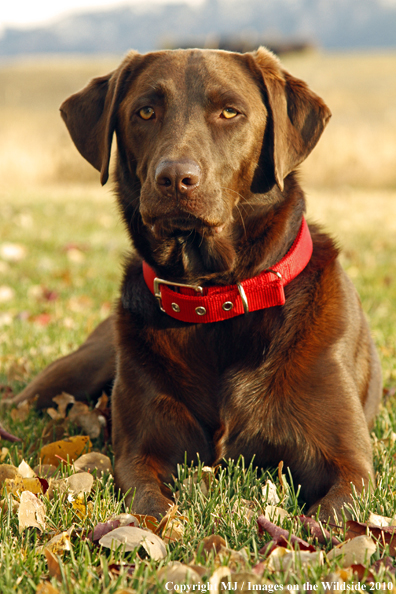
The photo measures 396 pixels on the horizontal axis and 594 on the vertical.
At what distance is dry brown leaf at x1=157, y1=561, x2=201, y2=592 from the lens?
5.48 ft

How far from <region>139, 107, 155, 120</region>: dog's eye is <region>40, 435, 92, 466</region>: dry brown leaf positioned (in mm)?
1442

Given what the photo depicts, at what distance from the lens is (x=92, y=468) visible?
8.64 feet

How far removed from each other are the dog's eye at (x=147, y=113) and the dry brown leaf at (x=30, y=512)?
161 cm

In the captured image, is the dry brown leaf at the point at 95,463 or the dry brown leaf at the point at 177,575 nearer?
the dry brown leaf at the point at 177,575

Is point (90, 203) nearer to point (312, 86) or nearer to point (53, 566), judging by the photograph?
point (53, 566)

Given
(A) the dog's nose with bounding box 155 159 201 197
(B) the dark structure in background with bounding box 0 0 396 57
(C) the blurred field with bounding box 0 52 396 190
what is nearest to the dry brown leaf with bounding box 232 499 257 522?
(A) the dog's nose with bounding box 155 159 201 197

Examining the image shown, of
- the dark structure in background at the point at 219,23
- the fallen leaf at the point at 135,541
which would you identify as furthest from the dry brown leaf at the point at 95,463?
the dark structure in background at the point at 219,23

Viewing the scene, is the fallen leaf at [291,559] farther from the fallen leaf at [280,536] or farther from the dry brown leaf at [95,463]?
the dry brown leaf at [95,463]

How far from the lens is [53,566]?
5.92ft

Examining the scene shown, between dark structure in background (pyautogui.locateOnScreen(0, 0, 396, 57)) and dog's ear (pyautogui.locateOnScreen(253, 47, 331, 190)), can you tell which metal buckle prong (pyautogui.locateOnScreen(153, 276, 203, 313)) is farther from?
dark structure in background (pyautogui.locateOnScreen(0, 0, 396, 57))

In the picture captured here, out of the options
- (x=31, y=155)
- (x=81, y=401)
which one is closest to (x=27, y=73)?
(x=31, y=155)

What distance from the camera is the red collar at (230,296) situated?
8.41 ft

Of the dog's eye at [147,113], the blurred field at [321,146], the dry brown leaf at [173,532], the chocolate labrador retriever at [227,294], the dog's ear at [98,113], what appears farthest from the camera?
the blurred field at [321,146]

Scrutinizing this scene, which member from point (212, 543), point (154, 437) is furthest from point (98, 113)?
point (212, 543)
